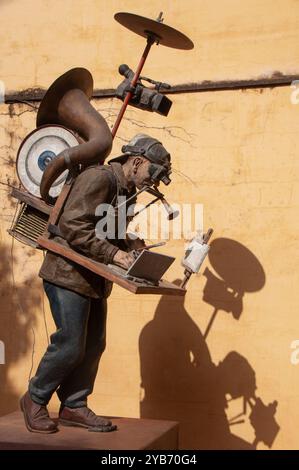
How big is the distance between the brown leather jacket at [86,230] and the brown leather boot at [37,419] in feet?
2.51

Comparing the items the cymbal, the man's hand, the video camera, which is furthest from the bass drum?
the cymbal

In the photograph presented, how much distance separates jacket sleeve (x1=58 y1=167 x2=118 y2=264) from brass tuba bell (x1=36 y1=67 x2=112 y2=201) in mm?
152

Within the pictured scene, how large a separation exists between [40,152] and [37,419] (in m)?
1.73

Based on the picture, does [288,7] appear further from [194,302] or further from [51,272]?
[51,272]

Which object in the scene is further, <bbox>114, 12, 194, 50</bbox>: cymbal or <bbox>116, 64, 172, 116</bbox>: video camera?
<bbox>116, 64, 172, 116</bbox>: video camera

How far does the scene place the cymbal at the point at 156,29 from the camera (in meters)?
5.34

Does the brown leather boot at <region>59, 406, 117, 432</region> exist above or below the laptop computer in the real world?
below

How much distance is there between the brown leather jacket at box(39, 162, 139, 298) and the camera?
500 cm

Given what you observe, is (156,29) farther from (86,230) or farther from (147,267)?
(147,267)

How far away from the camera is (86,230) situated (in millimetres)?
5004

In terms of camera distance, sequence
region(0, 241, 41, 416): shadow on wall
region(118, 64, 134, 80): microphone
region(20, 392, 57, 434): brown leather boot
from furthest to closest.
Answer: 1. region(0, 241, 41, 416): shadow on wall
2. region(118, 64, 134, 80): microphone
3. region(20, 392, 57, 434): brown leather boot

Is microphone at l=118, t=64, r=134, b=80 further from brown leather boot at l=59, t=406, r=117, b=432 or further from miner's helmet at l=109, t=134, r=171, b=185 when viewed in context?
brown leather boot at l=59, t=406, r=117, b=432
